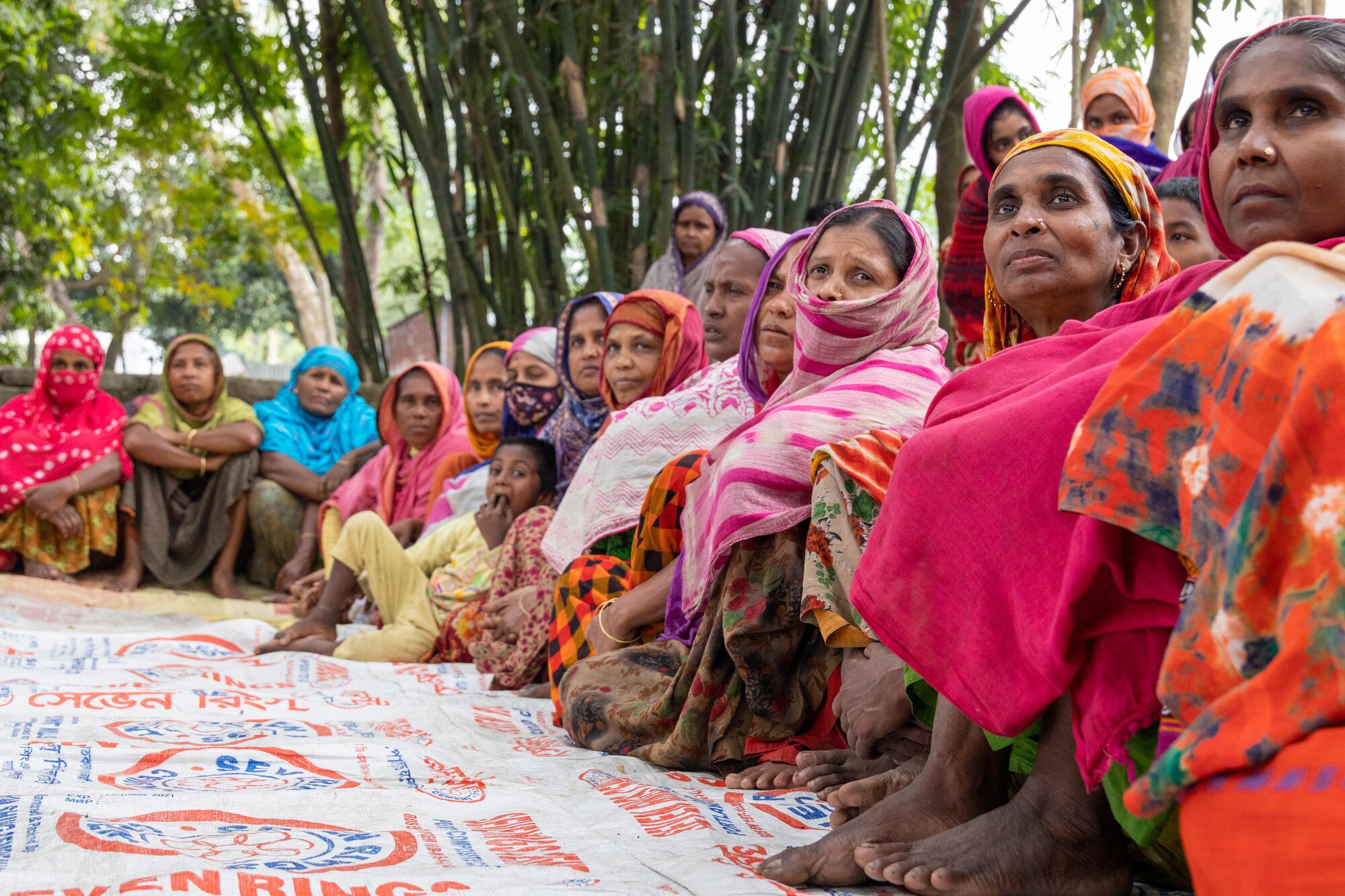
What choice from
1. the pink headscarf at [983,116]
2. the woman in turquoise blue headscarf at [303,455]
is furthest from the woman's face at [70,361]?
the pink headscarf at [983,116]

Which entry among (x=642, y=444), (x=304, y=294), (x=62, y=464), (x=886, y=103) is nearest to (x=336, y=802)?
(x=642, y=444)

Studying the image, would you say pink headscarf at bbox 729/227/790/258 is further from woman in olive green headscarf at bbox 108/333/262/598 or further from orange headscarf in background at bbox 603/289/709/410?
woman in olive green headscarf at bbox 108/333/262/598

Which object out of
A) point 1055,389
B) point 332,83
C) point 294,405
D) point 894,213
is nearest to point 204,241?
point 332,83

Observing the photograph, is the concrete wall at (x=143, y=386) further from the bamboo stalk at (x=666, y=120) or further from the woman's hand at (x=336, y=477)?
the bamboo stalk at (x=666, y=120)

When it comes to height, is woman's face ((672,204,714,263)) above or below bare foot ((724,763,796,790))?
above

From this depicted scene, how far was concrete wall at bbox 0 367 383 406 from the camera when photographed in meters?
6.26

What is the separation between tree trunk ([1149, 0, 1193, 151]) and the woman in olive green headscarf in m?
4.45

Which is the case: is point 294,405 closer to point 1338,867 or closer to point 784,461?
point 784,461

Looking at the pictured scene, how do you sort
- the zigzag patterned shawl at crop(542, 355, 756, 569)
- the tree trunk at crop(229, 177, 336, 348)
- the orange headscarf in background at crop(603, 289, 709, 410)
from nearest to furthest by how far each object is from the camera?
the zigzag patterned shawl at crop(542, 355, 756, 569)
the orange headscarf in background at crop(603, 289, 709, 410)
the tree trunk at crop(229, 177, 336, 348)

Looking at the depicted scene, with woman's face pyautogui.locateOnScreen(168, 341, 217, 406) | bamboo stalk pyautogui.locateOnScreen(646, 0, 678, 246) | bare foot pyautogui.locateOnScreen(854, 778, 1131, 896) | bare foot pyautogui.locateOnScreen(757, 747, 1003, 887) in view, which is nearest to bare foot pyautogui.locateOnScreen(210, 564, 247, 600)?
woman's face pyautogui.locateOnScreen(168, 341, 217, 406)

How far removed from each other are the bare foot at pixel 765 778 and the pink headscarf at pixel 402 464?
335 cm

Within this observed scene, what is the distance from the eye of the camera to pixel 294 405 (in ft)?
20.2

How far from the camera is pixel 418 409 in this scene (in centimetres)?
538

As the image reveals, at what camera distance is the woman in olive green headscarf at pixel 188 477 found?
222 inches
